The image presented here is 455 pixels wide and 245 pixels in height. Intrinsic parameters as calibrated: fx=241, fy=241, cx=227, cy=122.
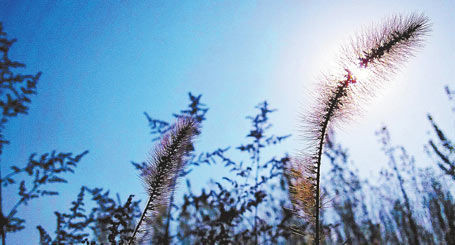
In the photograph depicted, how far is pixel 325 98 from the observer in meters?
1.99

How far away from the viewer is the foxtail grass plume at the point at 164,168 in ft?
6.94

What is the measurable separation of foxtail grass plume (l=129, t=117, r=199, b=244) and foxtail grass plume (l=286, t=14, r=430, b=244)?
104cm

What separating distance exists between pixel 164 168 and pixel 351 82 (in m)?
1.74

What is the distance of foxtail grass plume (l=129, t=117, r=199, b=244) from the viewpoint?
2115mm

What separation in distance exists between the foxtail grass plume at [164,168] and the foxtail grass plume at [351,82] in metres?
1.04

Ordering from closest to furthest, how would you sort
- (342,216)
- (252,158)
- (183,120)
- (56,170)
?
(183,120) < (56,170) < (252,158) < (342,216)

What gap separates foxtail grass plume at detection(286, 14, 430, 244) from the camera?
1883mm

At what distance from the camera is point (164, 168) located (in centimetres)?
220

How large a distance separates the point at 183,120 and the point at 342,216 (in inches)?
612

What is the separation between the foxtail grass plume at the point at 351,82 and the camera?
188 cm

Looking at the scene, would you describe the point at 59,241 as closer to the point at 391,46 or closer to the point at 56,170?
the point at 56,170

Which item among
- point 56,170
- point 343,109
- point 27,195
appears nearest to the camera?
point 343,109

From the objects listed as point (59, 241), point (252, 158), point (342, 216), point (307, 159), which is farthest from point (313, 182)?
point (342, 216)

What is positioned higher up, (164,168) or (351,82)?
(351,82)
